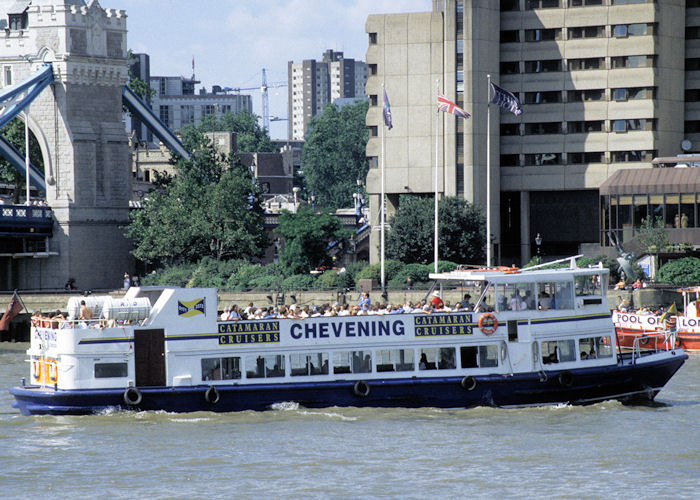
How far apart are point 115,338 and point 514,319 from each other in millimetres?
11690

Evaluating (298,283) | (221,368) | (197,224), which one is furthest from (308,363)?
(197,224)

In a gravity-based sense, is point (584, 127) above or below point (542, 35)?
below

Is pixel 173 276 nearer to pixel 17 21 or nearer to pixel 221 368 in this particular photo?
pixel 17 21

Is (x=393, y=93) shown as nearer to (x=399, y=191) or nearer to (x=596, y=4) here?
(x=399, y=191)

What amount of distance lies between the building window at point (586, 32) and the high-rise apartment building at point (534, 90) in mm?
84

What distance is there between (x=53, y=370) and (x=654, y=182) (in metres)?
54.3

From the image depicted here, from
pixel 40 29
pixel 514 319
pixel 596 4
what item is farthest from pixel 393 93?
pixel 514 319

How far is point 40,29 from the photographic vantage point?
80.9 m

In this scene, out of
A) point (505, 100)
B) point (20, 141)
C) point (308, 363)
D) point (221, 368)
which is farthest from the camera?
point (20, 141)

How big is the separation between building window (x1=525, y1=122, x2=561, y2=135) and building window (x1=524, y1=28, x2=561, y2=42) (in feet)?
20.6

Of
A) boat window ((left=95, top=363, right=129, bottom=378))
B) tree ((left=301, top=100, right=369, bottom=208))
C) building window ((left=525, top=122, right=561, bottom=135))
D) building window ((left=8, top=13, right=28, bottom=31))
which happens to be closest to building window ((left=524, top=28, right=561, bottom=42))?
building window ((left=525, top=122, right=561, bottom=135))

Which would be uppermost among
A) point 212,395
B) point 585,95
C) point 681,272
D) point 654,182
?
point 585,95

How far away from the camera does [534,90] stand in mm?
92438

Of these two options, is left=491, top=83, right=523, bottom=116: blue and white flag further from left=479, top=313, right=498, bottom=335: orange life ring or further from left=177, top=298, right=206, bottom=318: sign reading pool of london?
left=177, top=298, right=206, bottom=318: sign reading pool of london
